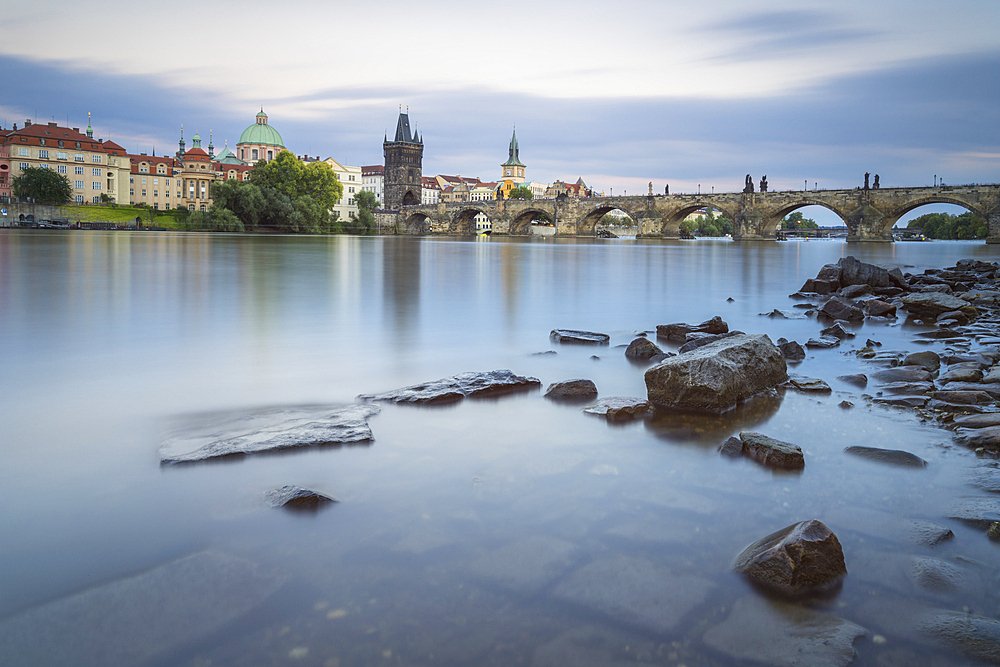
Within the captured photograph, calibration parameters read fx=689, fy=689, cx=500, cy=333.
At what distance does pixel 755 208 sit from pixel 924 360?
203ft

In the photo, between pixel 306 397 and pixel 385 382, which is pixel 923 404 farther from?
pixel 306 397

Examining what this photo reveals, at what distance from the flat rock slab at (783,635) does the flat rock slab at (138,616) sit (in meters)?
1.22

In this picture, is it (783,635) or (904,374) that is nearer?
(783,635)

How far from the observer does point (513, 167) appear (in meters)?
172

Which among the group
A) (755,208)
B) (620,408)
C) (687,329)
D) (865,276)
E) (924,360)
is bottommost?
(620,408)

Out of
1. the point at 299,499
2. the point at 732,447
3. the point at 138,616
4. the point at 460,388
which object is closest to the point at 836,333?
the point at 732,447

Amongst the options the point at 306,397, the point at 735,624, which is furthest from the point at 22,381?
the point at 735,624

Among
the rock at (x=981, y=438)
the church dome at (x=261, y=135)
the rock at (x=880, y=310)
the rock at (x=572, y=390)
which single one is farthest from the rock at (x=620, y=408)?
the church dome at (x=261, y=135)

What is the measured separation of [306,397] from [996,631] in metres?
3.36

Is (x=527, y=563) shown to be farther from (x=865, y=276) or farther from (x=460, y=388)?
(x=865, y=276)

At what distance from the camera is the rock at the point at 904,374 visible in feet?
16.3

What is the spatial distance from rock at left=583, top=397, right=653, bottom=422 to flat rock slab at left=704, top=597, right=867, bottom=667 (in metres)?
1.88

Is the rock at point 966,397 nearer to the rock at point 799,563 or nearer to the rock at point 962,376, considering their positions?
the rock at point 962,376

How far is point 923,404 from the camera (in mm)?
4250
